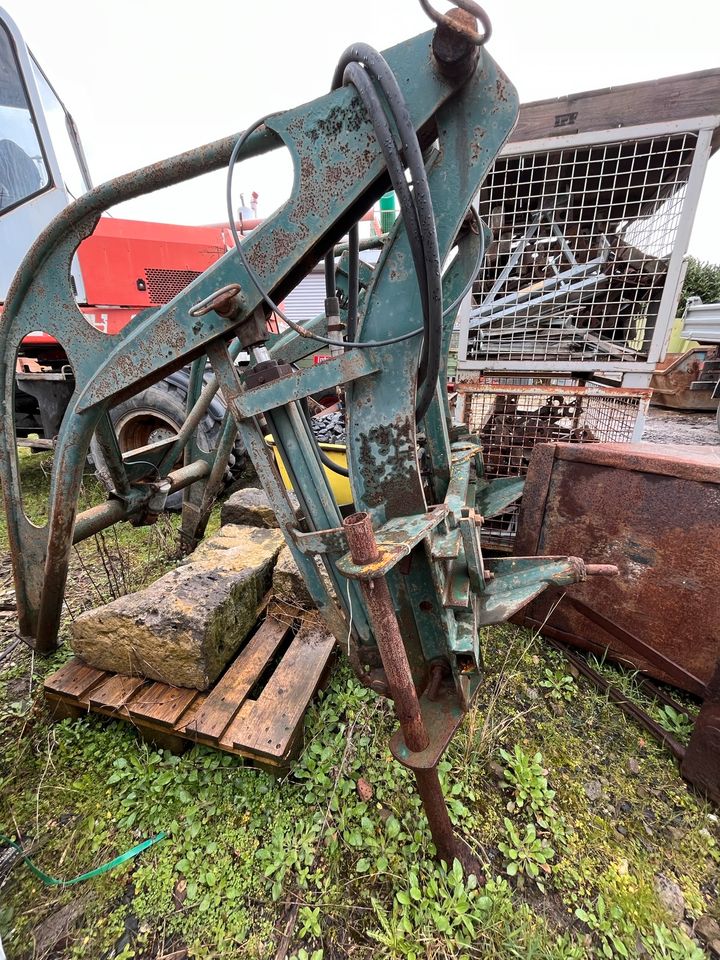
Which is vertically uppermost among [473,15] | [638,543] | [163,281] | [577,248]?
[473,15]

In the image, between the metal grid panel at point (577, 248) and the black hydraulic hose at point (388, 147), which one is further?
the metal grid panel at point (577, 248)

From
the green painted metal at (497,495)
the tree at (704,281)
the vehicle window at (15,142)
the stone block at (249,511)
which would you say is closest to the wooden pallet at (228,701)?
the stone block at (249,511)

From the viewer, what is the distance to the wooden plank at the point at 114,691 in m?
1.86

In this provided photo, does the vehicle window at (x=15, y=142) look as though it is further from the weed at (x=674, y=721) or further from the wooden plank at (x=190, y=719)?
the weed at (x=674, y=721)

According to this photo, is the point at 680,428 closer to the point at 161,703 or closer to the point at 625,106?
the point at 625,106

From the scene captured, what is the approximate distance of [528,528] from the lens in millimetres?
2332

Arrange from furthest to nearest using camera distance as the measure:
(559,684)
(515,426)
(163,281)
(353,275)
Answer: (163,281)
(515,426)
(559,684)
(353,275)

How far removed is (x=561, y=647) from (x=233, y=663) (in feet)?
5.77

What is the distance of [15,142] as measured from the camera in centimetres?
330

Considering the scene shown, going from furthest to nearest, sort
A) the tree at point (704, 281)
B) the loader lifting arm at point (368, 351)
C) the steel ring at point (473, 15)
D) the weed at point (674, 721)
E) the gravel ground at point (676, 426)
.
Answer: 1. the tree at point (704, 281)
2. the gravel ground at point (676, 426)
3. the weed at point (674, 721)
4. the loader lifting arm at point (368, 351)
5. the steel ring at point (473, 15)

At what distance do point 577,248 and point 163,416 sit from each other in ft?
11.6

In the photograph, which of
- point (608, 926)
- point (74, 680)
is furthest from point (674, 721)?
point (74, 680)

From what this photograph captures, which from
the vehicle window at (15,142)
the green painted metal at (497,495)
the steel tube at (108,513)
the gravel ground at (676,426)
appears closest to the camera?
the steel tube at (108,513)

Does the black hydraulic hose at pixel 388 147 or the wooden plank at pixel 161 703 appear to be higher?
the black hydraulic hose at pixel 388 147
